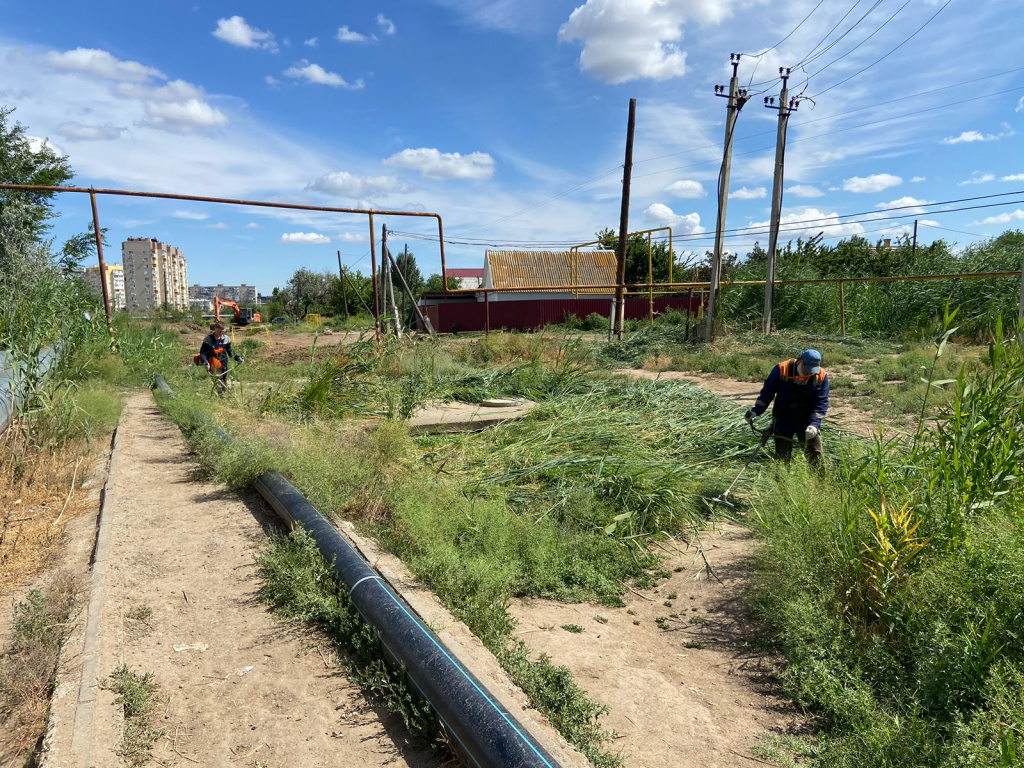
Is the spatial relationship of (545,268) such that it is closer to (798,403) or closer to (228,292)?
(798,403)

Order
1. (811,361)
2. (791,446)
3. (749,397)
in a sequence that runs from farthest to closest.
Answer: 1. (749,397)
2. (791,446)
3. (811,361)

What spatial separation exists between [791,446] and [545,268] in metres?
37.8

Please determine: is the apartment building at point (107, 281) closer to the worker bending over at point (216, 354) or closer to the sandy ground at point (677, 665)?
the worker bending over at point (216, 354)

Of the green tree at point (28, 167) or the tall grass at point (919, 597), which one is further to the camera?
the green tree at point (28, 167)

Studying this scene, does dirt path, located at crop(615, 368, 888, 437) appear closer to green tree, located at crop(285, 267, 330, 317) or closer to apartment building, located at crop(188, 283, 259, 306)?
green tree, located at crop(285, 267, 330, 317)

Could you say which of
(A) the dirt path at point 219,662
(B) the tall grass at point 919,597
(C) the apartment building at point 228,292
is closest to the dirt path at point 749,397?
(B) the tall grass at point 919,597

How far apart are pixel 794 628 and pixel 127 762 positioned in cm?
315

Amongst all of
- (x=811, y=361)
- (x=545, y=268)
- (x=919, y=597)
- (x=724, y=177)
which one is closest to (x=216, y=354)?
(x=811, y=361)

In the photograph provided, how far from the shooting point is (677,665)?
11.5 ft

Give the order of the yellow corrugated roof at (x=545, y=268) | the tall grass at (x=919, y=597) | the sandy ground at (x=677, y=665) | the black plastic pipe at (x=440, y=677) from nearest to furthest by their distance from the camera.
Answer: the black plastic pipe at (x=440, y=677) → the tall grass at (x=919, y=597) → the sandy ground at (x=677, y=665) → the yellow corrugated roof at (x=545, y=268)

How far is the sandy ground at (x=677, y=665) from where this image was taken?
2.80 meters

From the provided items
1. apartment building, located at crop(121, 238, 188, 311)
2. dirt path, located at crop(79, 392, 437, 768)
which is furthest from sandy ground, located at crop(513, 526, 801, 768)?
apartment building, located at crop(121, 238, 188, 311)

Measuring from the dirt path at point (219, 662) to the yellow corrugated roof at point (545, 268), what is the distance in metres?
36.9

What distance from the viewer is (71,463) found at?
644 centimetres
